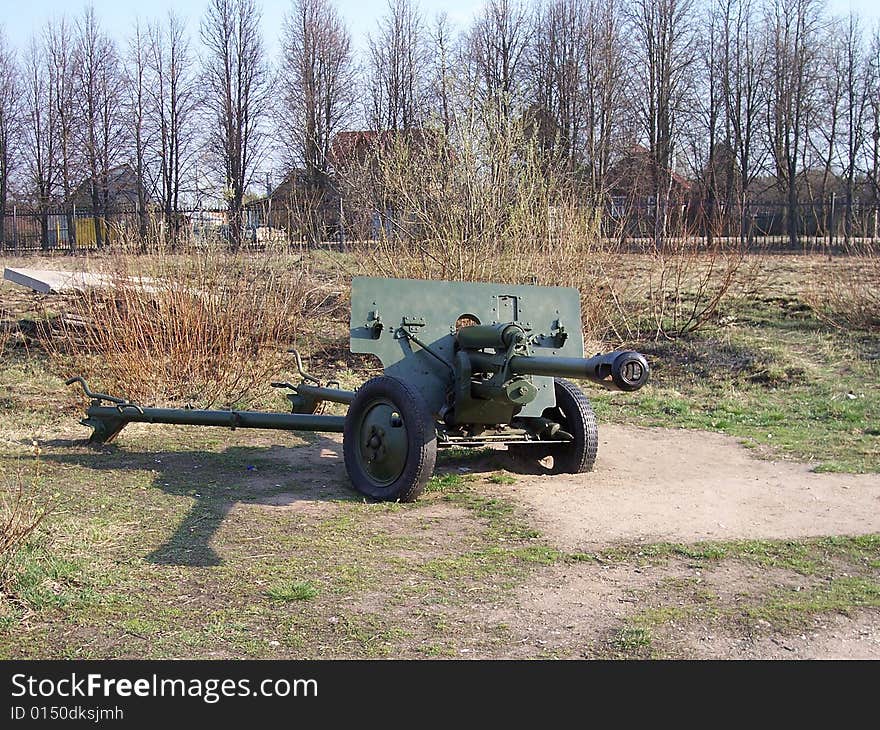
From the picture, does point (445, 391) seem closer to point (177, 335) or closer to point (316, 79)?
point (177, 335)

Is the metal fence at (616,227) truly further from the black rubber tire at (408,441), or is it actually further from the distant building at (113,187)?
the black rubber tire at (408,441)

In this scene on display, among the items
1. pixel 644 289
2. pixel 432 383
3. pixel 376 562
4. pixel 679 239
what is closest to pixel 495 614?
pixel 376 562

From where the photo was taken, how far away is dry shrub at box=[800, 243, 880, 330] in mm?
16234

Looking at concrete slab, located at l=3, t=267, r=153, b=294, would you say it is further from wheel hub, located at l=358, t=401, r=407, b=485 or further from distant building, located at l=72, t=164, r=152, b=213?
distant building, located at l=72, t=164, r=152, b=213

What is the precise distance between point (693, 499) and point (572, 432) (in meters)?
1.14

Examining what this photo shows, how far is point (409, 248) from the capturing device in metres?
14.6

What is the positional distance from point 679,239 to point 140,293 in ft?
27.4

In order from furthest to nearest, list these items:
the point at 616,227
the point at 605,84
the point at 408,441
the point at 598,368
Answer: the point at 605,84 < the point at 616,227 < the point at 408,441 < the point at 598,368

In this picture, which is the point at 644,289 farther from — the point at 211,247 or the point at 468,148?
the point at 211,247

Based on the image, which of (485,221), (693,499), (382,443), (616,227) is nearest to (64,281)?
(485,221)

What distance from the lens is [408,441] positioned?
22.8ft

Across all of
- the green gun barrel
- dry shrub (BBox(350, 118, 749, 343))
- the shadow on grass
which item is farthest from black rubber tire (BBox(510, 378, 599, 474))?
dry shrub (BBox(350, 118, 749, 343))

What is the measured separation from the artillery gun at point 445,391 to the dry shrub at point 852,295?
9.62 meters

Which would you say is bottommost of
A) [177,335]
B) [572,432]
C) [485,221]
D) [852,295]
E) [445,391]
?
[572,432]
